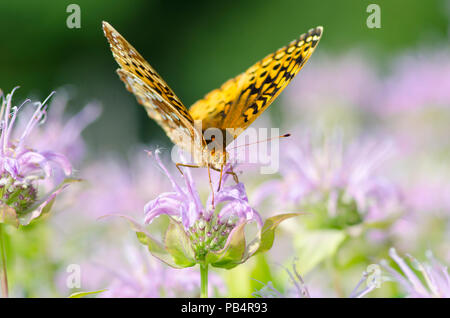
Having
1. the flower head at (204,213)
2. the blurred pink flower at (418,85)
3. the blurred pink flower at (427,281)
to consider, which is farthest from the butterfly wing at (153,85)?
the blurred pink flower at (418,85)

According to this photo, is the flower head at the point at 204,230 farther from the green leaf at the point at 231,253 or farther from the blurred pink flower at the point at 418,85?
the blurred pink flower at the point at 418,85

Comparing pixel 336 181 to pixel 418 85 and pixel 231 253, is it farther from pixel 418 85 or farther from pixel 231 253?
pixel 418 85

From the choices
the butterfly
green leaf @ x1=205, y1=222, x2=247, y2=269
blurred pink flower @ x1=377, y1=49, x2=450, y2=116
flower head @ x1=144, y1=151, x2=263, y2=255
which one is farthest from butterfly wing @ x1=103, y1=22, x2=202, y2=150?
blurred pink flower @ x1=377, y1=49, x2=450, y2=116

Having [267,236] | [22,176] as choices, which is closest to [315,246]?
[267,236]

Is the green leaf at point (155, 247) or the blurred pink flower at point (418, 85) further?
the blurred pink flower at point (418, 85)

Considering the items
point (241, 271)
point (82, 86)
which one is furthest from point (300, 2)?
point (241, 271)
